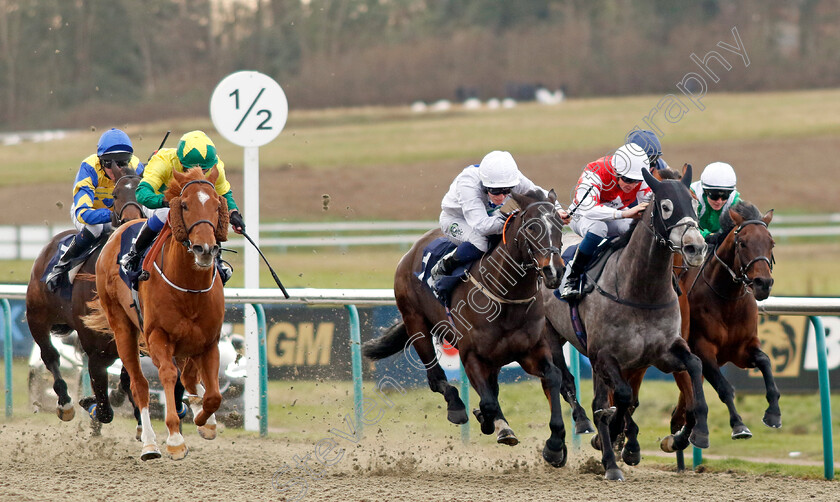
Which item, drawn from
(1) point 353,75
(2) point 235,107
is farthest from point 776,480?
(1) point 353,75

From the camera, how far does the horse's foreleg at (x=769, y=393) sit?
18.6 ft

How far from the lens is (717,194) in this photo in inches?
249

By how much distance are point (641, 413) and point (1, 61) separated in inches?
800

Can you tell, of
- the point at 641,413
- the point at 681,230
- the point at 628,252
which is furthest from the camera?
the point at 641,413

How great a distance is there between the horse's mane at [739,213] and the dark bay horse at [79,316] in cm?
349

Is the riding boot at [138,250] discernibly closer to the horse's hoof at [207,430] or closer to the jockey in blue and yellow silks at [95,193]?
the horse's hoof at [207,430]

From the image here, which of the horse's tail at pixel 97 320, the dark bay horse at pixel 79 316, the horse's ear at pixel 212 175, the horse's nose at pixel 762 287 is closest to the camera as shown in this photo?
the horse's ear at pixel 212 175

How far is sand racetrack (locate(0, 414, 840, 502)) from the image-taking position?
560cm

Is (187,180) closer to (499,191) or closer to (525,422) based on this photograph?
(499,191)

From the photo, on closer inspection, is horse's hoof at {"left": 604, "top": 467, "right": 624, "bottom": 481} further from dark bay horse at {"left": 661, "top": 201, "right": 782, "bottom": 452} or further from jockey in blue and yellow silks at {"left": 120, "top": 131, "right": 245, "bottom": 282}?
jockey in blue and yellow silks at {"left": 120, "top": 131, "right": 245, "bottom": 282}

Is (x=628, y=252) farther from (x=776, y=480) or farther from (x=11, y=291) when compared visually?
(x=11, y=291)

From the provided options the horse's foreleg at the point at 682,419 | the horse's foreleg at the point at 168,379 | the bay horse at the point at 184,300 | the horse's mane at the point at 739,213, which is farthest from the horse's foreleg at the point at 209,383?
the horse's mane at the point at 739,213

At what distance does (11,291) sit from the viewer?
8109mm

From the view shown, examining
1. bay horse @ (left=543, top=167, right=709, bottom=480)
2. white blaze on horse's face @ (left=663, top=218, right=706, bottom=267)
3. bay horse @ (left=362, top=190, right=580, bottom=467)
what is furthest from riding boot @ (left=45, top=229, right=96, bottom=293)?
white blaze on horse's face @ (left=663, top=218, right=706, bottom=267)
